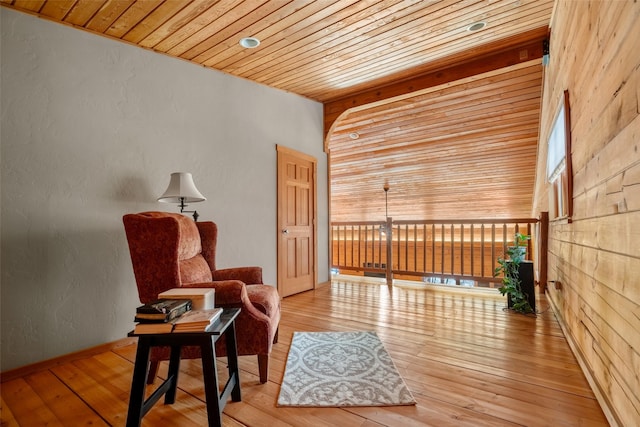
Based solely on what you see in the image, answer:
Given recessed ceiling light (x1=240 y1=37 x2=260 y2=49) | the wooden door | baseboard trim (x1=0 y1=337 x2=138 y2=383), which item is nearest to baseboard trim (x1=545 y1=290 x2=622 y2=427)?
the wooden door

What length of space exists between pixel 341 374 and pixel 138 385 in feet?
3.79

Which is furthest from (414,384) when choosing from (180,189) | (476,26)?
(476,26)

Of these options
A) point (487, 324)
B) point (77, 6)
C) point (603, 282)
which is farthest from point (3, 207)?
point (487, 324)

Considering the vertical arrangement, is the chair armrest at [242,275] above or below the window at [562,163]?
below

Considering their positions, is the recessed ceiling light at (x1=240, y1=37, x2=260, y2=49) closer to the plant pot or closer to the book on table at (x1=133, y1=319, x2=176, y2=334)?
the book on table at (x1=133, y1=319, x2=176, y2=334)

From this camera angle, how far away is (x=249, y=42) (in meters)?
3.01

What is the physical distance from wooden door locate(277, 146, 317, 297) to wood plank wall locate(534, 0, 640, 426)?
2928 millimetres

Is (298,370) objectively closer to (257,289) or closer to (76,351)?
(257,289)

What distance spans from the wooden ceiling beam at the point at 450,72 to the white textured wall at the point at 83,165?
6.14 ft

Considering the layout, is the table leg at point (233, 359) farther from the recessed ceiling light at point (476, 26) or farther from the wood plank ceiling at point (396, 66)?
the recessed ceiling light at point (476, 26)

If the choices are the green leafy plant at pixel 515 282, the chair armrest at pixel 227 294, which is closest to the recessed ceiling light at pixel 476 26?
the green leafy plant at pixel 515 282

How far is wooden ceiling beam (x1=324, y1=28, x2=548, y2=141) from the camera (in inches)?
130

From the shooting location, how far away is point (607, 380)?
1.56m

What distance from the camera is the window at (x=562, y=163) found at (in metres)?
2.24
